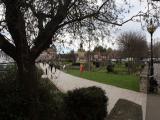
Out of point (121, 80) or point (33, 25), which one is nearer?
point (33, 25)

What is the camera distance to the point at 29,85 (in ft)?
31.2

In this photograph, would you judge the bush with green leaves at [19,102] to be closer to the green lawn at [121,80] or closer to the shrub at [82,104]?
the shrub at [82,104]

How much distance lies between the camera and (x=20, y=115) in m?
8.79

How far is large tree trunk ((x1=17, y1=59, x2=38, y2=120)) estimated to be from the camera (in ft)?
29.9

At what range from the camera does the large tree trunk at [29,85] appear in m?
9.12

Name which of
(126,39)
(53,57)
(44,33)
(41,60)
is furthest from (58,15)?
(126,39)

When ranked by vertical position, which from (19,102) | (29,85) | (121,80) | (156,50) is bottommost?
(121,80)

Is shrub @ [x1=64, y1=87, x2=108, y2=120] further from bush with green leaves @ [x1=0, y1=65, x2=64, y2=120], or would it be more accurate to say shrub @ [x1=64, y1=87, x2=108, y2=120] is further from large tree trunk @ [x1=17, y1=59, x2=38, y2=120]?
large tree trunk @ [x1=17, y1=59, x2=38, y2=120]

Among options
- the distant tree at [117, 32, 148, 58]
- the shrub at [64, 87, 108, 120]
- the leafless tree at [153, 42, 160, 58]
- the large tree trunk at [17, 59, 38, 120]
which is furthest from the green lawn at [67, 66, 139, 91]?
the leafless tree at [153, 42, 160, 58]

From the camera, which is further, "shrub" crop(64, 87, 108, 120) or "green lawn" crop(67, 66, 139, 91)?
"green lawn" crop(67, 66, 139, 91)

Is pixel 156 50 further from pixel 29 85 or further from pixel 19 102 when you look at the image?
pixel 19 102

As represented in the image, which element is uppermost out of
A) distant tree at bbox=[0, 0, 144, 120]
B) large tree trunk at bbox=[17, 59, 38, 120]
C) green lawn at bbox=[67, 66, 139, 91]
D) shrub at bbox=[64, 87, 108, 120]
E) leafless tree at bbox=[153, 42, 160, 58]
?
leafless tree at bbox=[153, 42, 160, 58]

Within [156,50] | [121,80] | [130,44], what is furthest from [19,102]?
[156,50]

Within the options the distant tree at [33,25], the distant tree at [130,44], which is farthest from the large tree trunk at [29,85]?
the distant tree at [130,44]
